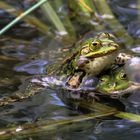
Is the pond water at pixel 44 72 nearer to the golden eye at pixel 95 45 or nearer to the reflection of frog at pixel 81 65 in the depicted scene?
the reflection of frog at pixel 81 65

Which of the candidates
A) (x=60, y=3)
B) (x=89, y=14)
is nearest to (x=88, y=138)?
(x=89, y=14)

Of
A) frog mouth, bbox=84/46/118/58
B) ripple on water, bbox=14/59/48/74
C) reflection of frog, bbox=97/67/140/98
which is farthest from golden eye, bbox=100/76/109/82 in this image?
ripple on water, bbox=14/59/48/74

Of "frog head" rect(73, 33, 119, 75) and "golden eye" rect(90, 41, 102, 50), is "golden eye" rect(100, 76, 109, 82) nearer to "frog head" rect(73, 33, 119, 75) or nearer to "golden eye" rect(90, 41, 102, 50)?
"frog head" rect(73, 33, 119, 75)

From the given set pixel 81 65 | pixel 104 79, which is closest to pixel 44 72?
pixel 81 65

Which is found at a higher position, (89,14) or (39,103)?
(89,14)

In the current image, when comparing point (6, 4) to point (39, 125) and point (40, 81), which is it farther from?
point (39, 125)

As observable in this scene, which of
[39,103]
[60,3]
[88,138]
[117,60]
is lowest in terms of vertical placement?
[88,138]

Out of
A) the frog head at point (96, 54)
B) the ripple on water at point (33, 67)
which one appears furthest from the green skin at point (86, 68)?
the ripple on water at point (33, 67)
